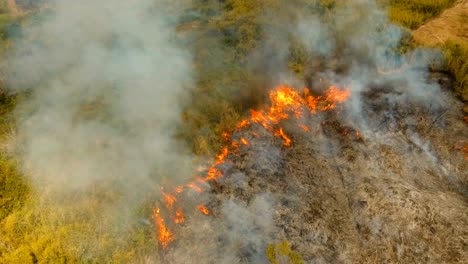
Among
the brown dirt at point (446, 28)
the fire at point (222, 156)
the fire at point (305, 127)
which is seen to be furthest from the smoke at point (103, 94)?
the brown dirt at point (446, 28)

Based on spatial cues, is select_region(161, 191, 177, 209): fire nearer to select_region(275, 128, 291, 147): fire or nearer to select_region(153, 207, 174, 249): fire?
select_region(153, 207, 174, 249): fire

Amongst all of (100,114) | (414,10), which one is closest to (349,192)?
(100,114)

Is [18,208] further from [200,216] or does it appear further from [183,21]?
[183,21]

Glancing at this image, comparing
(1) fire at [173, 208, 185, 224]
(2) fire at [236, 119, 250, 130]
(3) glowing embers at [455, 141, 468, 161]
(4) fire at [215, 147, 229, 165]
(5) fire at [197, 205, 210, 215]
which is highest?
(3) glowing embers at [455, 141, 468, 161]

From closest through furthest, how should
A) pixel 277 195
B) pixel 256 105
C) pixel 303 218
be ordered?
1. pixel 303 218
2. pixel 277 195
3. pixel 256 105

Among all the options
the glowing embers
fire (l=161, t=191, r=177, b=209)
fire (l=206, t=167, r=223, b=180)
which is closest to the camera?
fire (l=161, t=191, r=177, b=209)

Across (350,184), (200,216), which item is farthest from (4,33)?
(350,184)

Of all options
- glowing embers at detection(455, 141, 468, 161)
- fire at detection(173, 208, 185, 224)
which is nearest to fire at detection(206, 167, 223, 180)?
fire at detection(173, 208, 185, 224)
